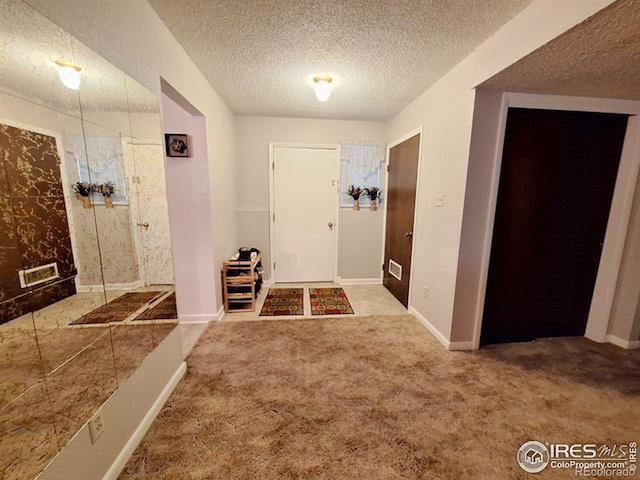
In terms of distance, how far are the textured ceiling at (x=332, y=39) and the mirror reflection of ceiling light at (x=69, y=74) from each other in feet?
2.53

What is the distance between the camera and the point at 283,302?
3141 mm

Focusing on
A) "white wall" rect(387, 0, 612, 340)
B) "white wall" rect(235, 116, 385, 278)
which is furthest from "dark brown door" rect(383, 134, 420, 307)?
"white wall" rect(235, 116, 385, 278)

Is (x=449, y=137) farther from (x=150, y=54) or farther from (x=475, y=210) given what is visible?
(x=150, y=54)

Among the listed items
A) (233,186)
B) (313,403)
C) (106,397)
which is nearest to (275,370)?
(313,403)

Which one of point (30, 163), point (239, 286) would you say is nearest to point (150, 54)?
point (30, 163)

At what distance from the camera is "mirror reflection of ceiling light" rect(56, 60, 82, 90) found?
950 mm

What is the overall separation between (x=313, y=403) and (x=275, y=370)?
1.42ft

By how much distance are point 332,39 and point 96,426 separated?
2491 mm

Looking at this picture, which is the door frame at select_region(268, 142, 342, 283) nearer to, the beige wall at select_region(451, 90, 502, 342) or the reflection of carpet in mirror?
the beige wall at select_region(451, 90, 502, 342)

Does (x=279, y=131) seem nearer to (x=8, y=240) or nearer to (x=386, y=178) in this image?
(x=386, y=178)

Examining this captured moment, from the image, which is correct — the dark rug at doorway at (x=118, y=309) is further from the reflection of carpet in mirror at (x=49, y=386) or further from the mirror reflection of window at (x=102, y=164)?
the mirror reflection of window at (x=102, y=164)

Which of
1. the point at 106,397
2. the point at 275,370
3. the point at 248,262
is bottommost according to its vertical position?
the point at 275,370

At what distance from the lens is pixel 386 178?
359cm

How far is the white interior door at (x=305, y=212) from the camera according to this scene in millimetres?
3529
